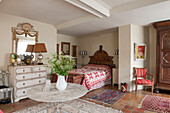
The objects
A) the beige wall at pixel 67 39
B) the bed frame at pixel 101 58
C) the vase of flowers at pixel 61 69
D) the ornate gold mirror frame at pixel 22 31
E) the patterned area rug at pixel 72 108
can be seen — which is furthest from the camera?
the beige wall at pixel 67 39

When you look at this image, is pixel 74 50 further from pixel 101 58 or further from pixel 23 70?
pixel 23 70

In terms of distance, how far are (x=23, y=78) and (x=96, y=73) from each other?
249cm

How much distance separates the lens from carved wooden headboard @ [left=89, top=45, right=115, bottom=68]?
5.60 metres

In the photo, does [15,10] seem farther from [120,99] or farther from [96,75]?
[120,99]

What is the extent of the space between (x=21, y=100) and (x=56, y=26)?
297cm

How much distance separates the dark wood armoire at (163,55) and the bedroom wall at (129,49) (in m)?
0.60

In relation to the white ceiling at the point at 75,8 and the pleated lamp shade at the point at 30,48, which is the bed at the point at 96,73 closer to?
the pleated lamp shade at the point at 30,48

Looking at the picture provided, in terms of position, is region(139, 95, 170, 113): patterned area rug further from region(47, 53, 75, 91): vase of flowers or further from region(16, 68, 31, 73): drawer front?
region(16, 68, 31, 73): drawer front

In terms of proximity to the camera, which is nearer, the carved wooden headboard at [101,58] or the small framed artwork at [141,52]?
the small framed artwork at [141,52]

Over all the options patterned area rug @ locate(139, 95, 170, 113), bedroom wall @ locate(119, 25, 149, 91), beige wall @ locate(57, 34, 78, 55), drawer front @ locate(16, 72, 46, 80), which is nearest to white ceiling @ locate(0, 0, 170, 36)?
bedroom wall @ locate(119, 25, 149, 91)

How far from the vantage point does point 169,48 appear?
3.66 metres

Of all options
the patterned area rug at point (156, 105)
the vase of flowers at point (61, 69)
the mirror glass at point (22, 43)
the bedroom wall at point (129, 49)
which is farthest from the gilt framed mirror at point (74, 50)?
the vase of flowers at point (61, 69)

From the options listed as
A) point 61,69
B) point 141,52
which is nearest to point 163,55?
point 141,52

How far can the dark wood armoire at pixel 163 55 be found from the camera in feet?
12.1
